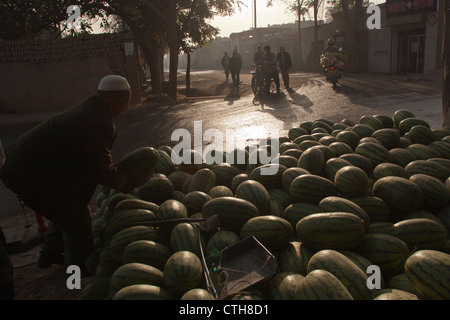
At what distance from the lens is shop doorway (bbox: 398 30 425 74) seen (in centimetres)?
2148

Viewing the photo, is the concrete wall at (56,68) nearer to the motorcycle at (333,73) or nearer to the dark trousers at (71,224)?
the motorcycle at (333,73)

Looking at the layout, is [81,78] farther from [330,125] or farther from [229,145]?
[330,125]

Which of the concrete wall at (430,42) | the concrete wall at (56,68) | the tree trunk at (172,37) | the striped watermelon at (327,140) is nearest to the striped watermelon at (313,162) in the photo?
the striped watermelon at (327,140)

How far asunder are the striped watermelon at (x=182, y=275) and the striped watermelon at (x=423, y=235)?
1.57 metres

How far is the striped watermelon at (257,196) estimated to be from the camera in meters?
3.20

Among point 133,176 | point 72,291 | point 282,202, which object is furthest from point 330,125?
point 72,291

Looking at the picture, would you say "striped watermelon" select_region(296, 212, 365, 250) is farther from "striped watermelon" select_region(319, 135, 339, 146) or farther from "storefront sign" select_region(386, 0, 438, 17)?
"storefront sign" select_region(386, 0, 438, 17)

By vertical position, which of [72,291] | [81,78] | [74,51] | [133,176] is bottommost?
[72,291]

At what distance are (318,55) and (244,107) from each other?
2382 centimetres

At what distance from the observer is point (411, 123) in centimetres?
482

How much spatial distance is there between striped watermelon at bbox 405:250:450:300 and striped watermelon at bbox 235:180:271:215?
1.32 metres

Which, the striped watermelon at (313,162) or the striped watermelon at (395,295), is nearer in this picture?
the striped watermelon at (395,295)

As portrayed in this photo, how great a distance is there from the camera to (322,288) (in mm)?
1955

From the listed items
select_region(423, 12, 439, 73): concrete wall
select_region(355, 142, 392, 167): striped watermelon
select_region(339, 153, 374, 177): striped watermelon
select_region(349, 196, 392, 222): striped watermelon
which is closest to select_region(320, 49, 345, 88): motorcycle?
select_region(423, 12, 439, 73): concrete wall
